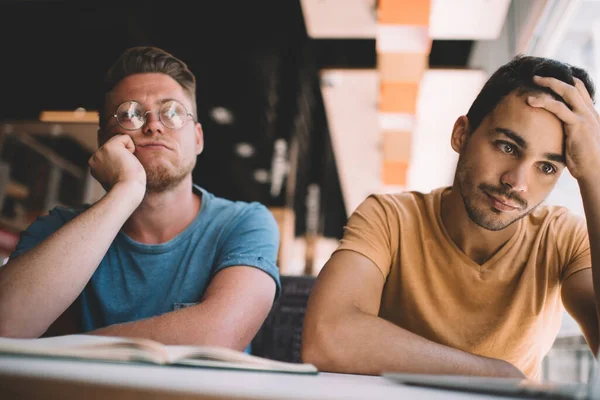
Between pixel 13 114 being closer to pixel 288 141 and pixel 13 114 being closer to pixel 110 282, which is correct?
pixel 288 141

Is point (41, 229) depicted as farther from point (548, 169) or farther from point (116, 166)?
point (548, 169)

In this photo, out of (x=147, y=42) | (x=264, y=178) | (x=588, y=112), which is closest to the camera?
(x=588, y=112)

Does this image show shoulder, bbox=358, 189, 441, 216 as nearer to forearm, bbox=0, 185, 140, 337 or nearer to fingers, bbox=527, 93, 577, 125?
fingers, bbox=527, 93, 577, 125

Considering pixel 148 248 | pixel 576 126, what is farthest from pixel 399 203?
A: pixel 148 248

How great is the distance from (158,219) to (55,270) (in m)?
0.43

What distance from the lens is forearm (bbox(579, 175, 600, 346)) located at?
4.24 ft

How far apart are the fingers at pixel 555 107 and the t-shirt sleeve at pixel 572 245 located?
314 millimetres

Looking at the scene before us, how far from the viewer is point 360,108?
5.63 metres

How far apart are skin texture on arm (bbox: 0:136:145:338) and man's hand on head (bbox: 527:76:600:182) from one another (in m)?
1.19

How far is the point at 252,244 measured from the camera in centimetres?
145

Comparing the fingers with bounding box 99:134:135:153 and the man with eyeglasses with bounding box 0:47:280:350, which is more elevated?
the fingers with bounding box 99:134:135:153

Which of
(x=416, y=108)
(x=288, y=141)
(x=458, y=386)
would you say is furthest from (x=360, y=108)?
(x=458, y=386)

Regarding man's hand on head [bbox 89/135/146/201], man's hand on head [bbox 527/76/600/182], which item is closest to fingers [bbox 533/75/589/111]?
man's hand on head [bbox 527/76/600/182]

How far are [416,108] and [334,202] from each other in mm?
4660
